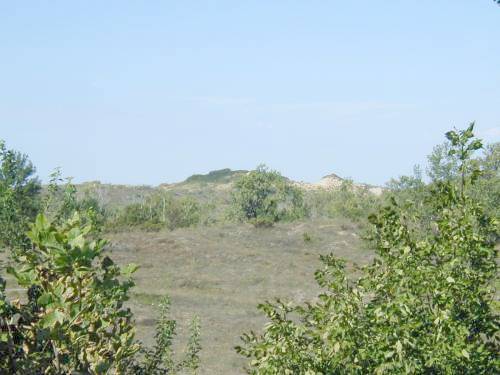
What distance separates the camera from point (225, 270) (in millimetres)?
49719

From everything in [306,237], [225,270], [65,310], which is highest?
[65,310]

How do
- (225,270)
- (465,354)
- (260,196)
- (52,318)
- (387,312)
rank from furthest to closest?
(260,196) → (225,270) → (387,312) → (465,354) → (52,318)

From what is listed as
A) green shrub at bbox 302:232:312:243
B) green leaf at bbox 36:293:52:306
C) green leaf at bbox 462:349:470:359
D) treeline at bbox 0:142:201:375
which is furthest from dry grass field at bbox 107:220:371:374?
green leaf at bbox 36:293:52:306

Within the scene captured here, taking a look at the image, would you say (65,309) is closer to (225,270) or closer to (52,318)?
(52,318)

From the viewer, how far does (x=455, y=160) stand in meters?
6.98

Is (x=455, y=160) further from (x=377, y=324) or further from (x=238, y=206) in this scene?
(x=238, y=206)

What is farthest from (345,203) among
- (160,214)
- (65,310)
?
(65,310)

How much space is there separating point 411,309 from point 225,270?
145ft

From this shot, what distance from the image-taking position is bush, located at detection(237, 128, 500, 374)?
569 centimetres

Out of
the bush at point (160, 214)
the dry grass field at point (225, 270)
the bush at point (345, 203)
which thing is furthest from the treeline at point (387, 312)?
the bush at point (345, 203)

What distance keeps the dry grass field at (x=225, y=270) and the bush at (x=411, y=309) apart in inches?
720

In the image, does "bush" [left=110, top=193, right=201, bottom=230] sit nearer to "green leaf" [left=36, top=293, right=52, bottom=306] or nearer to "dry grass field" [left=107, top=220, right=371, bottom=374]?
"dry grass field" [left=107, top=220, right=371, bottom=374]

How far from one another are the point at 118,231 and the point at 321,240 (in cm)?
1848

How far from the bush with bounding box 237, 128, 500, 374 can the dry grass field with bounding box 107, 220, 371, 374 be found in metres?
18.3
